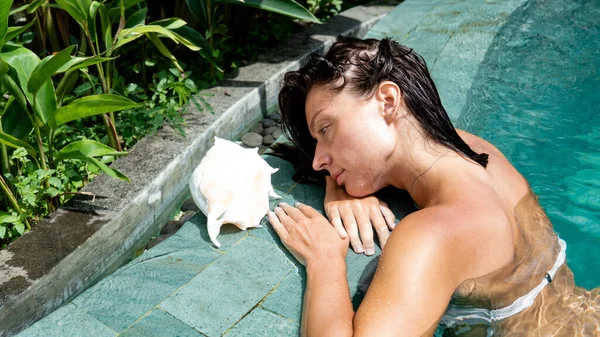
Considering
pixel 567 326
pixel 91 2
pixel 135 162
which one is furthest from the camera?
pixel 135 162

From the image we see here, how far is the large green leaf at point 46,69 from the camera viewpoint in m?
2.49

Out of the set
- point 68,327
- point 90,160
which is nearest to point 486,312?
point 68,327

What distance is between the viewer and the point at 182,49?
4.63 m

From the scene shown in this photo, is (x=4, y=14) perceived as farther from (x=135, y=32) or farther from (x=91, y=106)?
(x=135, y=32)

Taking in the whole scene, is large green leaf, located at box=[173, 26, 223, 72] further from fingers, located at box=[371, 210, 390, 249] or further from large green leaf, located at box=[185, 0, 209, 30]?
fingers, located at box=[371, 210, 390, 249]

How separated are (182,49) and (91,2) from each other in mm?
1670

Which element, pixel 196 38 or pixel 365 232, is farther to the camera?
pixel 196 38

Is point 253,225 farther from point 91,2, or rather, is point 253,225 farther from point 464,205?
point 91,2

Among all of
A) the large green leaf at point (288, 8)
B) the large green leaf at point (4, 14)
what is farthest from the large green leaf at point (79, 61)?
the large green leaf at point (288, 8)

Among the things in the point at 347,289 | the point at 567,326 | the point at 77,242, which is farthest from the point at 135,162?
the point at 567,326

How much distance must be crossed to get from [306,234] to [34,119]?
1.29 m

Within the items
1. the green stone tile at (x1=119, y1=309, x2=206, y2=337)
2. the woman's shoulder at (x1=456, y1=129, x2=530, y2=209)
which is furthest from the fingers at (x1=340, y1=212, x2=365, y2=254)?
the green stone tile at (x1=119, y1=309, x2=206, y2=337)

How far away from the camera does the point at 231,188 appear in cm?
264

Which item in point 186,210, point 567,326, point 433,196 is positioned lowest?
point 186,210
